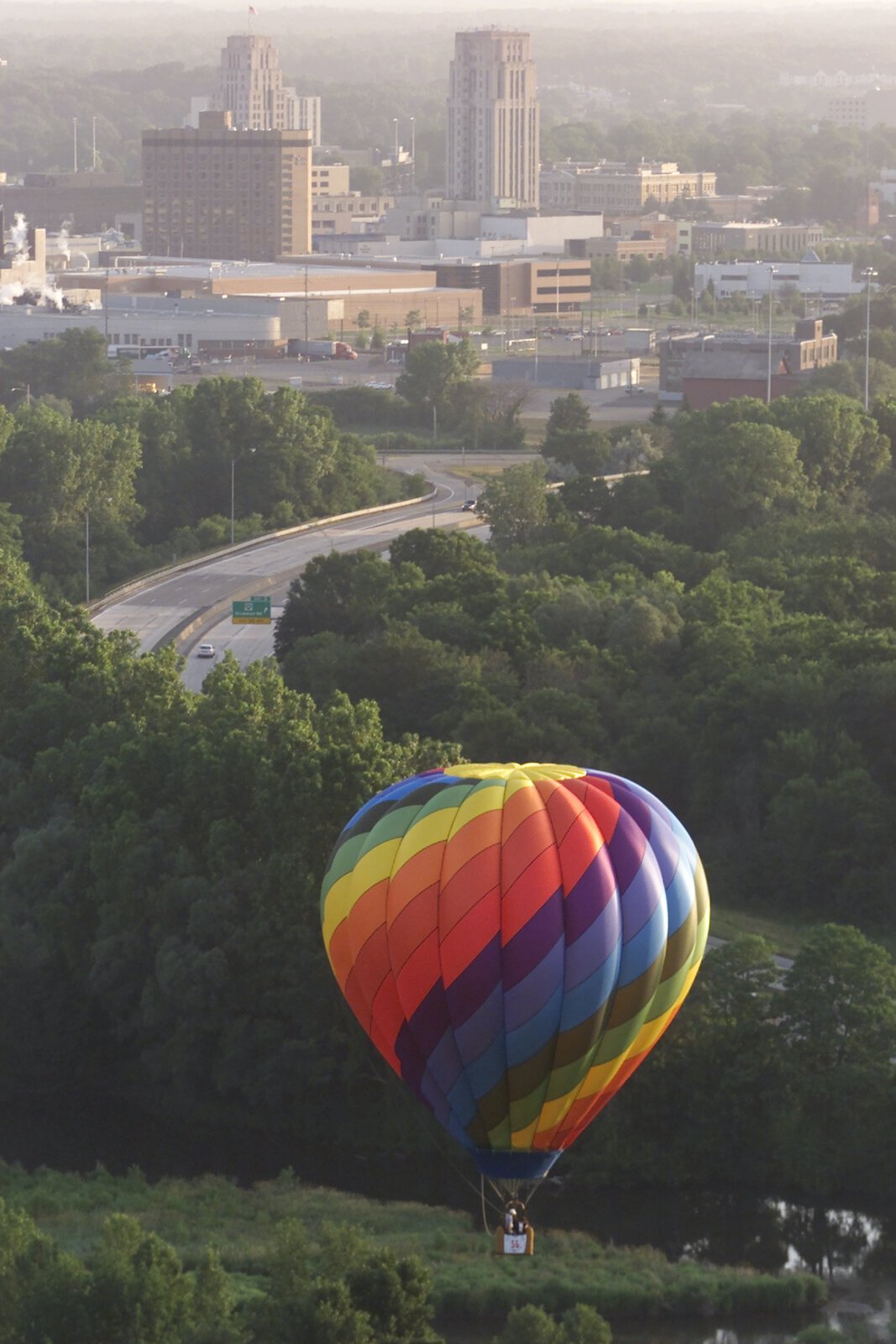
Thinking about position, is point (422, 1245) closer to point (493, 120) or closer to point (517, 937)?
point (517, 937)

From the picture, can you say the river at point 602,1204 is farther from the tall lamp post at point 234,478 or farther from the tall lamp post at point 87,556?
the tall lamp post at point 234,478

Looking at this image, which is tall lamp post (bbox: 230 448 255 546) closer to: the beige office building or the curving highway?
the curving highway

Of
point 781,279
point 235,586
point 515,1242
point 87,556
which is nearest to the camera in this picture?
point 515,1242

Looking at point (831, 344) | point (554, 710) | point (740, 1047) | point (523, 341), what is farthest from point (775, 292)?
point (740, 1047)

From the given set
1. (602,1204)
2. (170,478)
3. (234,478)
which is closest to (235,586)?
(234,478)

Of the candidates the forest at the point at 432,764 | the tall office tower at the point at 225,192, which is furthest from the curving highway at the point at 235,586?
the tall office tower at the point at 225,192

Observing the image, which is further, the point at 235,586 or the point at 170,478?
the point at 170,478
